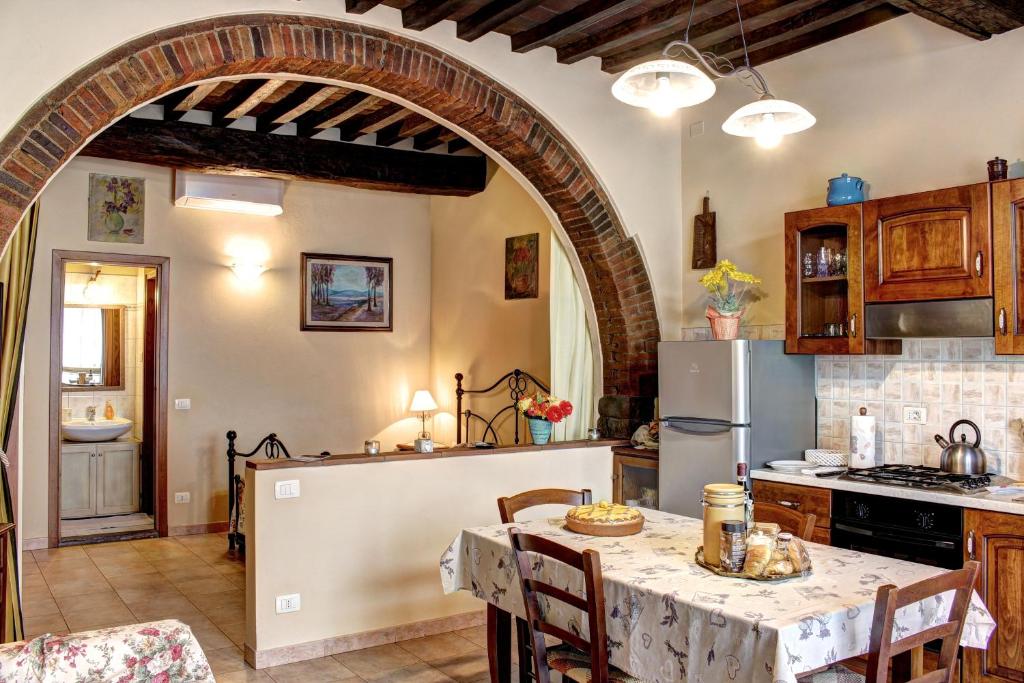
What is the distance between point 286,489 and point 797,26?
343cm

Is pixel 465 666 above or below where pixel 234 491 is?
below

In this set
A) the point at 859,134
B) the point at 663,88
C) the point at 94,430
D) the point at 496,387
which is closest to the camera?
the point at 663,88

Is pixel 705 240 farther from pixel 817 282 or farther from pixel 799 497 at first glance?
pixel 799 497

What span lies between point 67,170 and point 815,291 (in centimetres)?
559

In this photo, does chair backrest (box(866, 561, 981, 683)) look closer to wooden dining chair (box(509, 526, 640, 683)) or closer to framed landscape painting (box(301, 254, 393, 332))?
wooden dining chair (box(509, 526, 640, 683))

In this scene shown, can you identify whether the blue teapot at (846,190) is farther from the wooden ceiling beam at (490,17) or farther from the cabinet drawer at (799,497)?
the wooden ceiling beam at (490,17)

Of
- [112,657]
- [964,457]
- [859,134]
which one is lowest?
[112,657]

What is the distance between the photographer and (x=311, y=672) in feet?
13.3

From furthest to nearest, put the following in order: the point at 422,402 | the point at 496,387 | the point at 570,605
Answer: the point at 422,402 < the point at 496,387 < the point at 570,605

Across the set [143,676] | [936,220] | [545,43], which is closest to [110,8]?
[545,43]

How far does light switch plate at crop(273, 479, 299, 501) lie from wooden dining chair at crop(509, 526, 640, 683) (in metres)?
1.71

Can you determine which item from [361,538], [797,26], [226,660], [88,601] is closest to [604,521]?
[361,538]

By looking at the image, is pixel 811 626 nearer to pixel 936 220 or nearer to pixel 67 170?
pixel 936 220

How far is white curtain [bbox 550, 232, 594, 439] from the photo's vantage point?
5.61m
